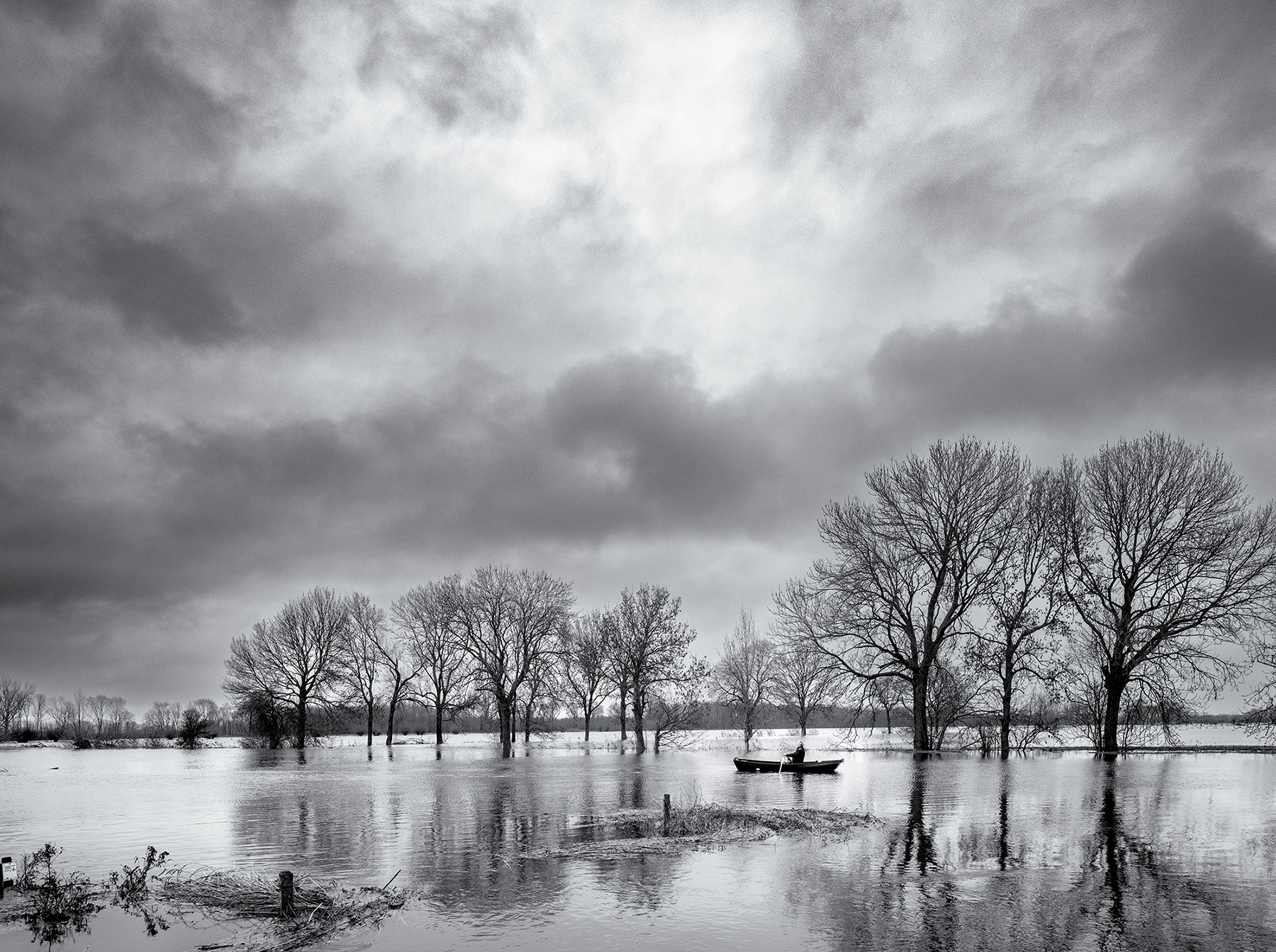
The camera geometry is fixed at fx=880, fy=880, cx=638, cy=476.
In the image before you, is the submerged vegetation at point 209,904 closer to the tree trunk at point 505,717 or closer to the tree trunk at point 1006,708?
the tree trunk at point 1006,708

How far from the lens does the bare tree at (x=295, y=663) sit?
281 ft

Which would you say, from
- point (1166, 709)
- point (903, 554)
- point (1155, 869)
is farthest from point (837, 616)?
point (1155, 869)

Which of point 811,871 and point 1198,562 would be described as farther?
point 1198,562

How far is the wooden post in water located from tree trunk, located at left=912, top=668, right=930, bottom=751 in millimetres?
45304

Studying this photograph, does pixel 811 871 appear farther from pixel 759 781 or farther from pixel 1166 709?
pixel 1166 709

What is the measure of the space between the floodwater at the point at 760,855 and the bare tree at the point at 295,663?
1588 inches

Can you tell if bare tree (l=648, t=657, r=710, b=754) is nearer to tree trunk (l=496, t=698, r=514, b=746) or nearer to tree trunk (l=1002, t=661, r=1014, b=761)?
tree trunk (l=496, t=698, r=514, b=746)

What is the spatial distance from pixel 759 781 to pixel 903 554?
772 inches

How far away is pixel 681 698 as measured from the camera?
73188mm

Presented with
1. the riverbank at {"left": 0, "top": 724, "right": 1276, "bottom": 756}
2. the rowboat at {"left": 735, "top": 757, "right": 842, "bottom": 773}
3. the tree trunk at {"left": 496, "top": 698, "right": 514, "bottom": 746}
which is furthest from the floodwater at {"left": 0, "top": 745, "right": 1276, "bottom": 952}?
the tree trunk at {"left": 496, "top": 698, "right": 514, "bottom": 746}

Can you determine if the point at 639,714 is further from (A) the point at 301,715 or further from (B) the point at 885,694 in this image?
(A) the point at 301,715

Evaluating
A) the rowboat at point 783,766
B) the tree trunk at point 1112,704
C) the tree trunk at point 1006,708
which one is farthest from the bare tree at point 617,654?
the tree trunk at point 1112,704

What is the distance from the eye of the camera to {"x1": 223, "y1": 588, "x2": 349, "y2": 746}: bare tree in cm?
8550

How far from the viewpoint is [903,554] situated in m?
54.8
